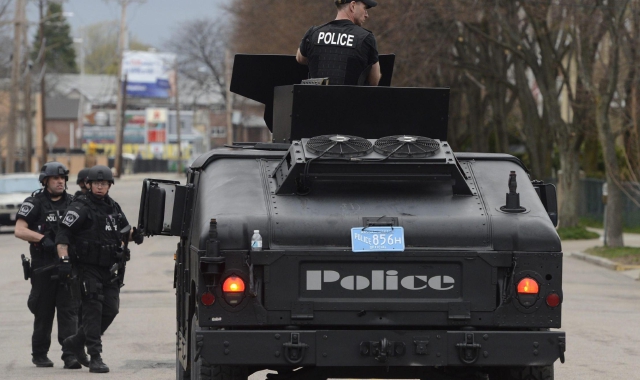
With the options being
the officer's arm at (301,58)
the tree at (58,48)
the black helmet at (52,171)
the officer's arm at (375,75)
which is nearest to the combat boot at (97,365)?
the black helmet at (52,171)

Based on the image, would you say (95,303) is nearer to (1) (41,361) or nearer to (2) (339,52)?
(1) (41,361)

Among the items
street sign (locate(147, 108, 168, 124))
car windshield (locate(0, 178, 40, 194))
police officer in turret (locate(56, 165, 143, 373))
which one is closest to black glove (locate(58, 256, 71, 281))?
police officer in turret (locate(56, 165, 143, 373))

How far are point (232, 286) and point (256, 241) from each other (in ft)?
0.94

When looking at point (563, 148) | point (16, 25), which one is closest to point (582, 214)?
point (563, 148)

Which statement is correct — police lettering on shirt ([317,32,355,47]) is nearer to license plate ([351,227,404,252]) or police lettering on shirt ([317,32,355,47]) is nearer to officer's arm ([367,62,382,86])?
officer's arm ([367,62,382,86])

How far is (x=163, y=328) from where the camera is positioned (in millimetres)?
13898

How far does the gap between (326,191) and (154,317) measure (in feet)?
26.5

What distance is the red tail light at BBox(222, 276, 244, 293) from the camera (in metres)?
Result: 6.82

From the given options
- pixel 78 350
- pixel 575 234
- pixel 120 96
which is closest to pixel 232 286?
pixel 78 350

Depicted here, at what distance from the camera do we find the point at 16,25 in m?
46.6

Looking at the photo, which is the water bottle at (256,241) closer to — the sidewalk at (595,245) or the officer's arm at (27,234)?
the officer's arm at (27,234)

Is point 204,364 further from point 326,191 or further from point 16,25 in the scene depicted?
point 16,25

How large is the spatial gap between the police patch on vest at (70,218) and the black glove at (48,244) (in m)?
0.71

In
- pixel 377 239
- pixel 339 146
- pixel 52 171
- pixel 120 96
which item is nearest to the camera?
pixel 377 239
